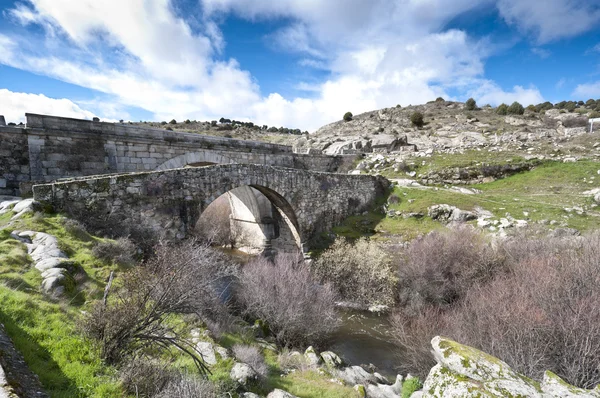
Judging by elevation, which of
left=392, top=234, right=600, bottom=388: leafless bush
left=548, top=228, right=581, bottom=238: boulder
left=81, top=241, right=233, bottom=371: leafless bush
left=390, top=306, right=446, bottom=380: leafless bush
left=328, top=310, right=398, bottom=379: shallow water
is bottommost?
left=328, top=310, right=398, bottom=379: shallow water

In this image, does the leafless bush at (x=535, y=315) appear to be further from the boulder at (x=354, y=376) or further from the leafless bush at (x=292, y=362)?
the leafless bush at (x=292, y=362)

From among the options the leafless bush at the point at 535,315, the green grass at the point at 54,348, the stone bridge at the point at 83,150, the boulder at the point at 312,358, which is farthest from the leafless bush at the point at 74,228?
the leafless bush at the point at 535,315

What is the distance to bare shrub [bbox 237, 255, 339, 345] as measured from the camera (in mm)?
8875

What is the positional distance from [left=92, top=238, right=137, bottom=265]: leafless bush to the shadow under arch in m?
7.14

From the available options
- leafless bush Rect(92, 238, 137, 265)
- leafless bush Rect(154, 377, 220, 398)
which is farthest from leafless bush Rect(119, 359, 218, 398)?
leafless bush Rect(92, 238, 137, 265)

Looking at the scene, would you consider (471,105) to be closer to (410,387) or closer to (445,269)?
(445,269)

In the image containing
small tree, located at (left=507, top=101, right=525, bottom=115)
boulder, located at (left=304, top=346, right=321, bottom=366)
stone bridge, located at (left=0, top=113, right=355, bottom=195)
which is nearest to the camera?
boulder, located at (left=304, top=346, right=321, bottom=366)

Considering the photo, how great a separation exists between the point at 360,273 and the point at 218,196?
699 cm

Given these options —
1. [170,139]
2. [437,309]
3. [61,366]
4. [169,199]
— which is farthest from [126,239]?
[437,309]

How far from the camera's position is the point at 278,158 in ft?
57.0

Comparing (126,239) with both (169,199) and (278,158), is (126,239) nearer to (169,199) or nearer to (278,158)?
(169,199)

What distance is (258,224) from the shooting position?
697 inches

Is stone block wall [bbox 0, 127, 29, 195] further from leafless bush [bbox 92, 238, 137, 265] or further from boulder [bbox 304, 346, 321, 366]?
boulder [bbox 304, 346, 321, 366]

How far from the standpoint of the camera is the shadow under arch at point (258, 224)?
51.4 ft
